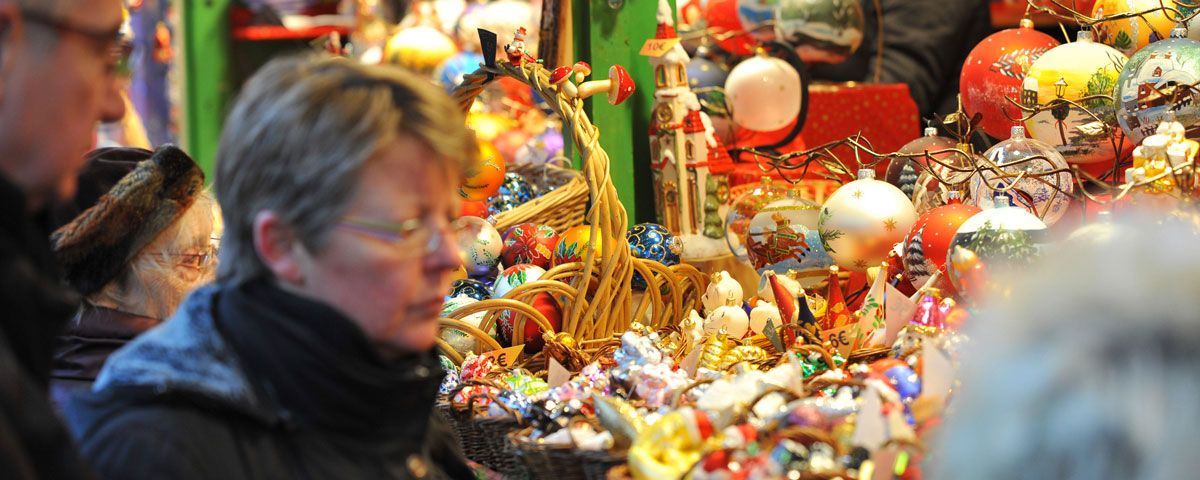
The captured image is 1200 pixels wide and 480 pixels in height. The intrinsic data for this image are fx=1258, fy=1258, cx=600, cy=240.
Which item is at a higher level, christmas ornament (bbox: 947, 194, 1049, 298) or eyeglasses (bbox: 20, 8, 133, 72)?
eyeglasses (bbox: 20, 8, 133, 72)

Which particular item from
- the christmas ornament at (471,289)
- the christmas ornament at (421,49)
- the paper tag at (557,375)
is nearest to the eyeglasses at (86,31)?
the paper tag at (557,375)

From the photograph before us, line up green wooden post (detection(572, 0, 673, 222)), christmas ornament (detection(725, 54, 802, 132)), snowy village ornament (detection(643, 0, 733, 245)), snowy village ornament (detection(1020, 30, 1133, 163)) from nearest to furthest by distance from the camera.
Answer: snowy village ornament (detection(1020, 30, 1133, 163)) < snowy village ornament (detection(643, 0, 733, 245)) < green wooden post (detection(572, 0, 673, 222)) < christmas ornament (detection(725, 54, 802, 132))

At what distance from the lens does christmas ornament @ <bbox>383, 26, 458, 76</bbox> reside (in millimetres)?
4020

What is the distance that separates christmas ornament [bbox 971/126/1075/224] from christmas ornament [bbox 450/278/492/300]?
0.94 metres

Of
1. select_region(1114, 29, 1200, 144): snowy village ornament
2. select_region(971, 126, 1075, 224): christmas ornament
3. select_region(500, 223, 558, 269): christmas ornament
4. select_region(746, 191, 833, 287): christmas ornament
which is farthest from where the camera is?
select_region(500, 223, 558, 269): christmas ornament

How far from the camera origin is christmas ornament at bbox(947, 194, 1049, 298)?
5.29ft

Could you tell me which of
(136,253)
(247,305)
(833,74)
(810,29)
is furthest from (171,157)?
(833,74)

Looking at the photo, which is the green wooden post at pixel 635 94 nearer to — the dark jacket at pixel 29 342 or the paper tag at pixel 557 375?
the paper tag at pixel 557 375

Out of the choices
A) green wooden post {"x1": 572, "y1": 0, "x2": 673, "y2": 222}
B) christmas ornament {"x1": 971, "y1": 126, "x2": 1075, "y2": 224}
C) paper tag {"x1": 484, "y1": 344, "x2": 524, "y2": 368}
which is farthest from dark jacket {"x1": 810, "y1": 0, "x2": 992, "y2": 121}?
paper tag {"x1": 484, "y1": 344, "x2": 524, "y2": 368}

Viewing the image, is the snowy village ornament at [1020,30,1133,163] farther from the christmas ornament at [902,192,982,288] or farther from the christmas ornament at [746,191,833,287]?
the christmas ornament at [746,191,833,287]

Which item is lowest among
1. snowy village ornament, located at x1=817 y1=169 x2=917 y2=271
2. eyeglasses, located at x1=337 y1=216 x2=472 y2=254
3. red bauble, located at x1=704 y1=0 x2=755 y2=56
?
snowy village ornament, located at x1=817 y1=169 x2=917 y2=271

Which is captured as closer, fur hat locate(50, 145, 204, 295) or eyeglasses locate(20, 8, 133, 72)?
eyeglasses locate(20, 8, 133, 72)

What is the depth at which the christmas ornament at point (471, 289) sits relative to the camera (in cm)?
238

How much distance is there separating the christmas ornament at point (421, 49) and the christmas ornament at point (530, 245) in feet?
5.10
